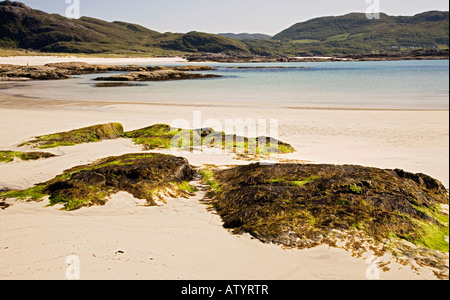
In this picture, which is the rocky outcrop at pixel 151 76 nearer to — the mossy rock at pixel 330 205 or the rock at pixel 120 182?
the rock at pixel 120 182

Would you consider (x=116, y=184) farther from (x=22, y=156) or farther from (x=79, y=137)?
(x=79, y=137)

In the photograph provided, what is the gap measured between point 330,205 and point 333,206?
6 cm

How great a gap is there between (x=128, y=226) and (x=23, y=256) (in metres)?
1.53

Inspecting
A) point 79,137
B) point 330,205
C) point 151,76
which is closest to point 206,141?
point 79,137

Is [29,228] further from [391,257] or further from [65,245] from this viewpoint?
[391,257]

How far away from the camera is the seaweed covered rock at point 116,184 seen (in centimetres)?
642

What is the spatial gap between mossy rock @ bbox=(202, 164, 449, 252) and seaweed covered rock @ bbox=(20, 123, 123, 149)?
24.4ft

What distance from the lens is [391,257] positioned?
13.8 ft

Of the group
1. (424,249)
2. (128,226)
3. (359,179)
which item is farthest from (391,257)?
(128,226)

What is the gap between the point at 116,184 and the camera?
6934 mm

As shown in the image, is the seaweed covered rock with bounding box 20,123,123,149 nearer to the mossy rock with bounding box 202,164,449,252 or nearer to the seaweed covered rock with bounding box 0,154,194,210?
the seaweed covered rock with bounding box 0,154,194,210

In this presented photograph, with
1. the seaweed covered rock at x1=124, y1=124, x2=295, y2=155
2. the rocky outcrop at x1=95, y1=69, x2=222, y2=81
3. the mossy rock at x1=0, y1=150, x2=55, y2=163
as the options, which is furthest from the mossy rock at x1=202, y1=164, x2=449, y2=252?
the rocky outcrop at x1=95, y1=69, x2=222, y2=81

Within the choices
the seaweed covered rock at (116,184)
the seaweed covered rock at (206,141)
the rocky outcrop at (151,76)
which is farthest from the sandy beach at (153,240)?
the rocky outcrop at (151,76)

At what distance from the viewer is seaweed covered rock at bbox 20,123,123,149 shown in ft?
38.3
